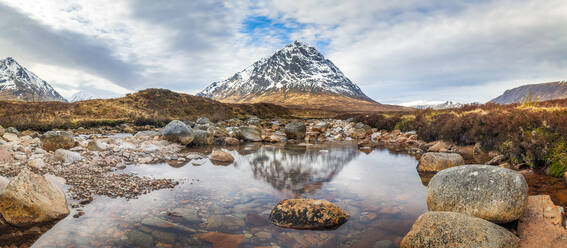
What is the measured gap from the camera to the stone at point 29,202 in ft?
16.7

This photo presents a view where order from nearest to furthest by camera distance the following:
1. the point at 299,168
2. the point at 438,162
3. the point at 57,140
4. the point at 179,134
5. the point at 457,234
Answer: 1. the point at 457,234
2. the point at 438,162
3. the point at 299,168
4. the point at 57,140
5. the point at 179,134

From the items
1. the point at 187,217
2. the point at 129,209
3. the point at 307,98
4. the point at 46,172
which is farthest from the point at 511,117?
the point at 307,98

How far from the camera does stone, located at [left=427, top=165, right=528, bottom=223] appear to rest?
4.90 meters

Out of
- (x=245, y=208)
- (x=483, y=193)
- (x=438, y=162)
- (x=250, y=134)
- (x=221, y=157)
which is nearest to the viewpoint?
(x=483, y=193)

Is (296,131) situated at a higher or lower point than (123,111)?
lower

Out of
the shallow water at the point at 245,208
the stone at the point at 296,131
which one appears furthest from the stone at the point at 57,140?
the stone at the point at 296,131

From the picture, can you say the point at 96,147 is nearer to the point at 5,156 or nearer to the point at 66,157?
the point at 66,157

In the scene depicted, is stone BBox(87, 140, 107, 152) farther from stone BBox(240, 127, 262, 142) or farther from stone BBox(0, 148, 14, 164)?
stone BBox(240, 127, 262, 142)

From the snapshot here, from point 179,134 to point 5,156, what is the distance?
8800mm

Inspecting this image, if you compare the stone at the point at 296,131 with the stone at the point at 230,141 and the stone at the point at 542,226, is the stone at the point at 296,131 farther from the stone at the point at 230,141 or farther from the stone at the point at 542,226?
the stone at the point at 542,226

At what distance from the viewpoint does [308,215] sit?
220 inches

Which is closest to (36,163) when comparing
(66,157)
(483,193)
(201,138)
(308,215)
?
(66,157)

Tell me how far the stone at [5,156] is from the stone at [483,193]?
46.0 feet

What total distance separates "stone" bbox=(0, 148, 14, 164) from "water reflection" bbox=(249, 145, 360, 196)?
9022 mm
